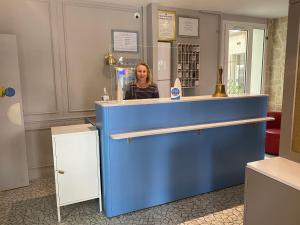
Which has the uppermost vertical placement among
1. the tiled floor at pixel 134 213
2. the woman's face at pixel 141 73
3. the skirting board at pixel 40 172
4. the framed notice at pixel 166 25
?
the framed notice at pixel 166 25

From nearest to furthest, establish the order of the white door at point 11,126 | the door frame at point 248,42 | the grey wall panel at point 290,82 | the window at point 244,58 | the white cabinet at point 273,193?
the white cabinet at point 273,193 → the grey wall panel at point 290,82 → the white door at point 11,126 → the door frame at point 248,42 → the window at point 244,58

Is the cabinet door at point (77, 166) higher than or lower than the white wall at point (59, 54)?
lower

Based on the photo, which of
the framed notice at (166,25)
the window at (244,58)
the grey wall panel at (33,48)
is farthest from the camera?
the window at (244,58)

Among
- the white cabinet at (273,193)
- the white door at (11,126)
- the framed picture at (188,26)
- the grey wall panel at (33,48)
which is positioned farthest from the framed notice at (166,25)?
the white cabinet at (273,193)

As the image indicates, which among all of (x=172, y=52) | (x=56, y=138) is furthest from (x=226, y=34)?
(x=56, y=138)

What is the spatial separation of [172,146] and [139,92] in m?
0.89

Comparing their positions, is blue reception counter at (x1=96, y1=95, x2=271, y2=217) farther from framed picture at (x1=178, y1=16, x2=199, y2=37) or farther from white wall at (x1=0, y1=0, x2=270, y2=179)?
framed picture at (x1=178, y1=16, x2=199, y2=37)

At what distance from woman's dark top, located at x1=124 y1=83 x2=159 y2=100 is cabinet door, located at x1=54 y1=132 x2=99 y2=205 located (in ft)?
2.99

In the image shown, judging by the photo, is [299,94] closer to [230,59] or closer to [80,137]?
[80,137]

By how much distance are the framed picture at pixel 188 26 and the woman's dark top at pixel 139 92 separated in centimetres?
145

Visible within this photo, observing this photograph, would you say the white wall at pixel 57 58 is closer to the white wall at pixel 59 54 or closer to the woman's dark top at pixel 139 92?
the white wall at pixel 59 54

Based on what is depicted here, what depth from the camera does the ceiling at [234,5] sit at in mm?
3691

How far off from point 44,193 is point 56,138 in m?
1.11

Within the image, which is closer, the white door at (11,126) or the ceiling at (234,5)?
→ the white door at (11,126)
